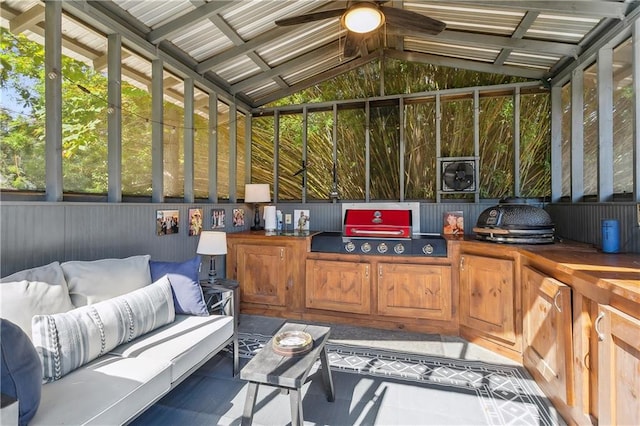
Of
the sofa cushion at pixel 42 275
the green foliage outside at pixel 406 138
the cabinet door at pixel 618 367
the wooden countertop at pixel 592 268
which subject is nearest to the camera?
the cabinet door at pixel 618 367

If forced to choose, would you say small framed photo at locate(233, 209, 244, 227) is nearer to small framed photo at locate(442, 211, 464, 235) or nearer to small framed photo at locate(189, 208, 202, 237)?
small framed photo at locate(189, 208, 202, 237)

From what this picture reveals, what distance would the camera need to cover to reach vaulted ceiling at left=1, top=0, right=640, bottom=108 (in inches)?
91.7

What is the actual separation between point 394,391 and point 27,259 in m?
2.61

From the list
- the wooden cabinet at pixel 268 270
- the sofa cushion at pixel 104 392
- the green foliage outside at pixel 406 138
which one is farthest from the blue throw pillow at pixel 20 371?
the green foliage outside at pixel 406 138

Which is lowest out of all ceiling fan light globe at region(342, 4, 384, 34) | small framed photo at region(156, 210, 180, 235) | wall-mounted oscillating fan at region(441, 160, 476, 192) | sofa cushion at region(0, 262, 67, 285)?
sofa cushion at region(0, 262, 67, 285)

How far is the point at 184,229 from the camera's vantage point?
3256mm

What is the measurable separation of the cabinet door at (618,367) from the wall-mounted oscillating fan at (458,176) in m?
2.54

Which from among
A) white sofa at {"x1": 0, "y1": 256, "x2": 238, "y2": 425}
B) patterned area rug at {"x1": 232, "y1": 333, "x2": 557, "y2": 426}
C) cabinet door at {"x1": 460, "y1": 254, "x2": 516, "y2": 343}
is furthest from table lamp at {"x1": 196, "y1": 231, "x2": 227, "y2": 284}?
cabinet door at {"x1": 460, "y1": 254, "x2": 516, "y2": 343}

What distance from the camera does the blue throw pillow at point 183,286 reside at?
2.29m

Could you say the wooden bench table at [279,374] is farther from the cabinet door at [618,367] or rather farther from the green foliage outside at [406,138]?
the green foliage outside at [406,138]

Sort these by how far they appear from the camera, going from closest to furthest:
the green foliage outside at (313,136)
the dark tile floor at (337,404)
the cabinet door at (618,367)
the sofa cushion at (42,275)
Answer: the cabinet door at (618,367), the sofa cushion at (42,275), the dark tile floor at (337,404), the green foliage outside at (313,136)

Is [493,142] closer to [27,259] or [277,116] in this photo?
[277,116]

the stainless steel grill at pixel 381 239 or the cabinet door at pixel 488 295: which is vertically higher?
the stainless steel grill at pixel 381 239

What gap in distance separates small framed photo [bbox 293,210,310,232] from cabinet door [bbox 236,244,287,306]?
2.66 ft
